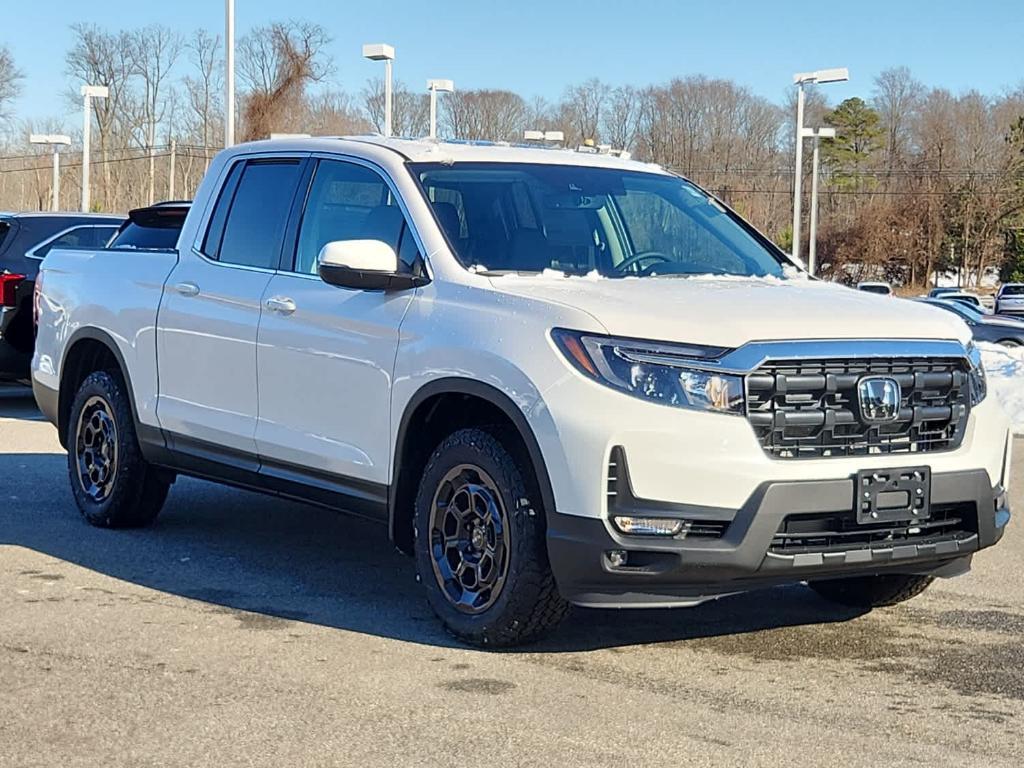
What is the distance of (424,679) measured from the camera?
17.1ft

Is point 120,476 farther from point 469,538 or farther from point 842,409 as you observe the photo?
point 842,409

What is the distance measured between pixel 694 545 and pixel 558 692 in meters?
0.66

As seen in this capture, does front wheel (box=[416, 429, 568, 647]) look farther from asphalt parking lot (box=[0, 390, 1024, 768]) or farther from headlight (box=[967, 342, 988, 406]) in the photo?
headlight (box=[967, 342, 988, 406])

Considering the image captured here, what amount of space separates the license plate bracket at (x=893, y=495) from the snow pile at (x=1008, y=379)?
764 cm

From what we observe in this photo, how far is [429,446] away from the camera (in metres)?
5.98

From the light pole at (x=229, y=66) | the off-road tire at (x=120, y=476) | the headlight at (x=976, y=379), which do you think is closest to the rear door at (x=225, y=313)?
the off-road tire at (x=120, y=476)

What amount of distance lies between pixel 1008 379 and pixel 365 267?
41.3 ft

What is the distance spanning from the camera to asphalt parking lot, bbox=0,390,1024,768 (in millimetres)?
4516

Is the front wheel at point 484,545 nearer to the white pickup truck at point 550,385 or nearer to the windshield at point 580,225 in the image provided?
the white pickup truck at point 550,385

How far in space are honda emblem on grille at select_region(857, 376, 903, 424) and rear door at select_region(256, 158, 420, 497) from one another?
1770 mm

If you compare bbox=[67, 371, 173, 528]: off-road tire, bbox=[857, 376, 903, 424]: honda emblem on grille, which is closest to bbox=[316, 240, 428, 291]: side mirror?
bbox=[857, 376, 903, 424]: honda emblem on grille

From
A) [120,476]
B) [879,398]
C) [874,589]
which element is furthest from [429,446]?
[120,476]

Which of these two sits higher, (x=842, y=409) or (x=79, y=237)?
(x=79, y=237)

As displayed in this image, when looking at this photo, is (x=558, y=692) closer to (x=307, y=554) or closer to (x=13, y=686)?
(x=13, y=686)
